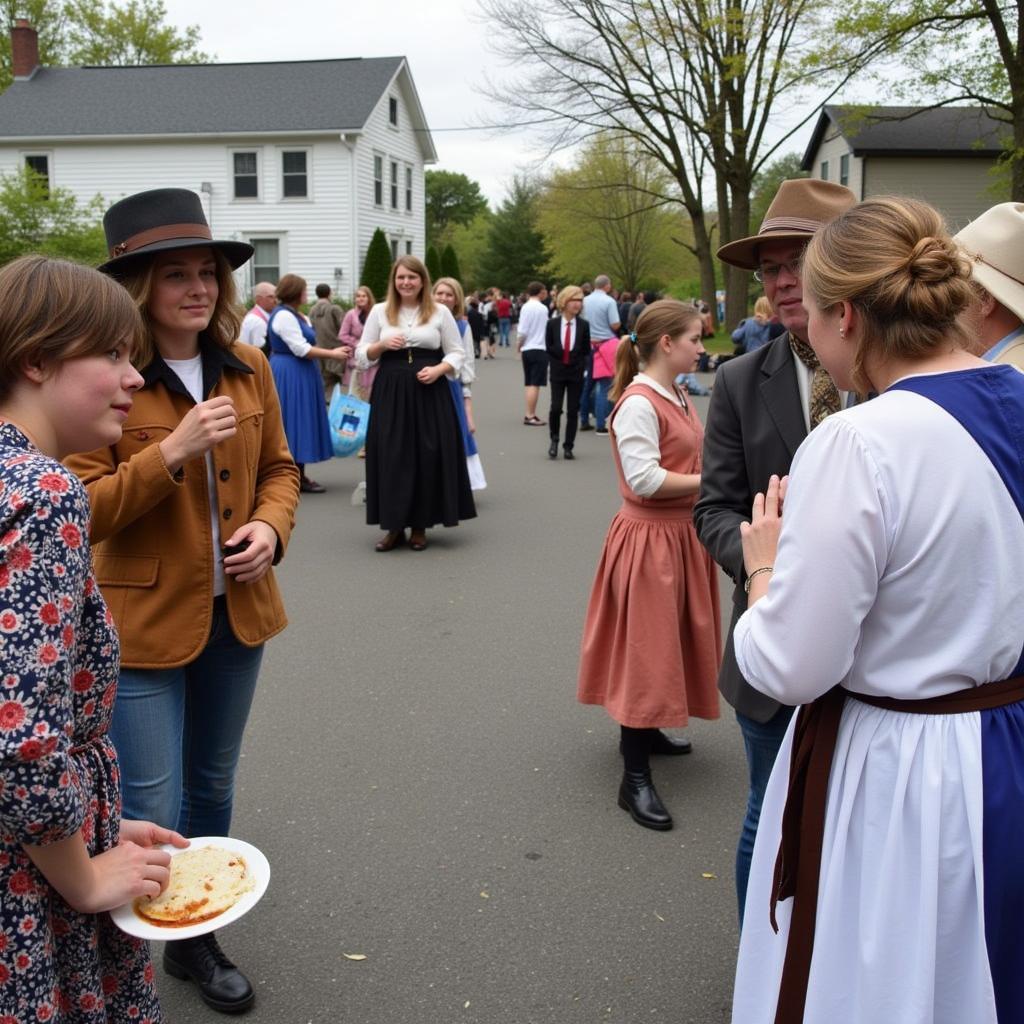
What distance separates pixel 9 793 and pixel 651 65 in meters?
31.9

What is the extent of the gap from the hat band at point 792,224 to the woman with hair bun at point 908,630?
942mm

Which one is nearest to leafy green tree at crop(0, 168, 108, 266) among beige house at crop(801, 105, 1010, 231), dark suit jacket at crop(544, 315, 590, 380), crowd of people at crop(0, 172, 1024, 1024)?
dark suit jacket at crop(544, 315, 590, 380)

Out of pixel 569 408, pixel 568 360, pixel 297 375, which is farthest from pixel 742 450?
pixel 568 360

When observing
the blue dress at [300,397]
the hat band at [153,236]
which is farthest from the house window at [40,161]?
the hat band at [153,236]

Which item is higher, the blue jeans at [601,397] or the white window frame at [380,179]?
the white window frame at [380,179]

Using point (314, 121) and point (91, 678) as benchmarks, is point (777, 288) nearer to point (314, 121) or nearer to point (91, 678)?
point (91, 678)

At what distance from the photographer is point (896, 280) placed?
1.92m

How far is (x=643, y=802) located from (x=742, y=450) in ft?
6.09

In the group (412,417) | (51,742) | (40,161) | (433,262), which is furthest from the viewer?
(433,262)

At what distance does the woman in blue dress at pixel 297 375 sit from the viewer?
11359 mm

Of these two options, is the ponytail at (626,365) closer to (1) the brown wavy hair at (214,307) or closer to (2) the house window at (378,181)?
(1) the brown wavy hair at (214,307)

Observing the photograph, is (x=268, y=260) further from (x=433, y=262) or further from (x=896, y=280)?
(x=896, y=280)

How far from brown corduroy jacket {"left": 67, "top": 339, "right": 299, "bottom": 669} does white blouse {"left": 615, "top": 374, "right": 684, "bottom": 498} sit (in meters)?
1.71

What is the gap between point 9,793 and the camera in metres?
1.66
